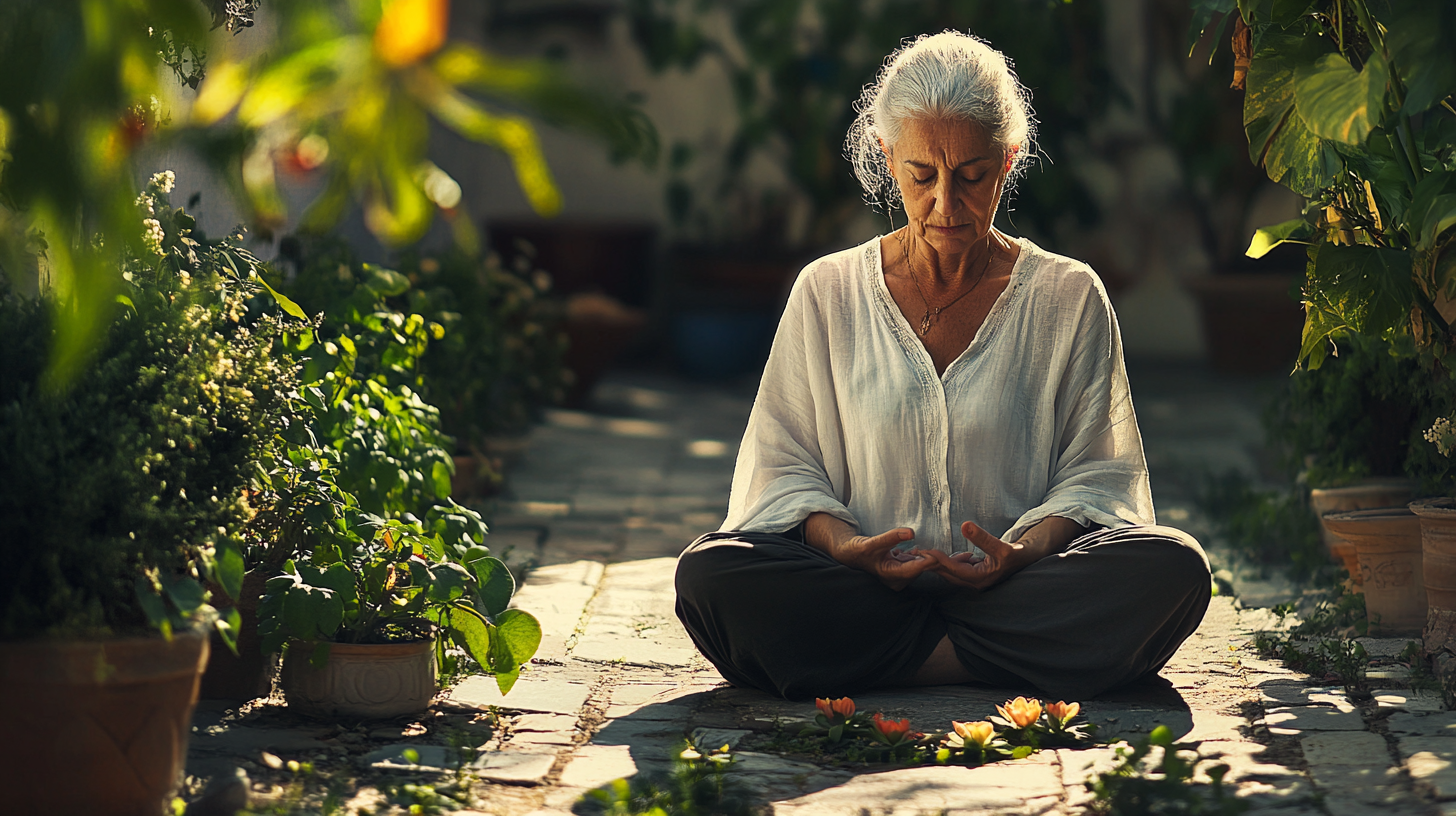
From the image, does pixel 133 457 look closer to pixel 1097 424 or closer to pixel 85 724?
pixel 85 724

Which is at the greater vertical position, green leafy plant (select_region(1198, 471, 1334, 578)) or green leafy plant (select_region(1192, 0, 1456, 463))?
green leafy plant (select_region(1192, 0, 1456, 463))

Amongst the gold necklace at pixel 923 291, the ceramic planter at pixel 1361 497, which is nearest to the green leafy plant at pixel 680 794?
the gold necklace at pixel 923 291

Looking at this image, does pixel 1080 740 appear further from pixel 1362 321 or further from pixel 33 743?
pixel 33 743

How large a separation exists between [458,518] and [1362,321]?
5.93ft

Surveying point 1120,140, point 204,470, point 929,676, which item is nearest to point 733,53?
point 1120,140

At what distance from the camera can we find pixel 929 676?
10.6 feet

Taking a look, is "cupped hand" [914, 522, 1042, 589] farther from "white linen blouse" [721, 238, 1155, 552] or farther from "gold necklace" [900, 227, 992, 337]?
"gold necklace" [900, 227, 992, 337]

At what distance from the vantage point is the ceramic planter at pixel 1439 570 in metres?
3.10

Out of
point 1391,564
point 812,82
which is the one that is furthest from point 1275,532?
point 812,82

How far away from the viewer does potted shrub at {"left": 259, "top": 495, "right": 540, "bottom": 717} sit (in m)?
2.83

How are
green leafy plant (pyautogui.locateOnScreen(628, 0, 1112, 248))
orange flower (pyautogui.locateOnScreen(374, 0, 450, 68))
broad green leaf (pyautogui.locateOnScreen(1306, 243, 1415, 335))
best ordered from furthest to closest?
green leafy plant (pyautogui.locateOnScreen(628, 0, 1112, 248))
broad green leaf (pyautogui.locateOnScreen(1306, 243, 1415, 335))
orange flower (pyautogui.locateOnScreen(374, 0, 450, 68))

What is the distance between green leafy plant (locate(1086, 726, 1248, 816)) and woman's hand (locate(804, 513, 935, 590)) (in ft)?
2.00

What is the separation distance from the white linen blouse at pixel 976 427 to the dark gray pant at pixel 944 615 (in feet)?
0.39

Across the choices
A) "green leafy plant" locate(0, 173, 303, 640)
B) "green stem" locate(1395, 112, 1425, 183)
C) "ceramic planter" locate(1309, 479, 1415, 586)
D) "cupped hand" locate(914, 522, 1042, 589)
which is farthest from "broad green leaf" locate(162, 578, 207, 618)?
"ceramic planter" locate(1309, 479, 1415, 586)
